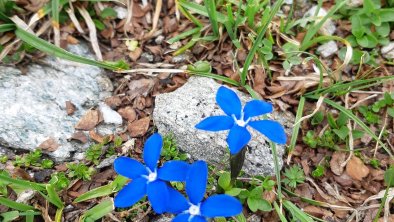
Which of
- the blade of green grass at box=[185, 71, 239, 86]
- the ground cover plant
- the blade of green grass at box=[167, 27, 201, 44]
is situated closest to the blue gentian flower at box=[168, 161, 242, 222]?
the ground cover plant

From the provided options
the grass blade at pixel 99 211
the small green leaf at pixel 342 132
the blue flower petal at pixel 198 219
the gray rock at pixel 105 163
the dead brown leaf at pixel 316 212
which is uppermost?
the blue flower petal at pixel 198 219

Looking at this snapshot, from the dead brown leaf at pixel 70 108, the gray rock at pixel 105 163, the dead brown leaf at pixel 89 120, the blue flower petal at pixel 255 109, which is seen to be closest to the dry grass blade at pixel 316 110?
the blue flower petal at pixel 255 109

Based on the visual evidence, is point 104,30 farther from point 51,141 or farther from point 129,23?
point 51,141

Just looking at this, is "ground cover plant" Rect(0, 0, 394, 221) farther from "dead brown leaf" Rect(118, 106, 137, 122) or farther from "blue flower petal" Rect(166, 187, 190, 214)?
"blue flower petal" Rect(166, 187, 190, 214)

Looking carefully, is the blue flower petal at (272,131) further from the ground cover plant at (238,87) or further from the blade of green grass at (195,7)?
the blade of green grass at (195,7)

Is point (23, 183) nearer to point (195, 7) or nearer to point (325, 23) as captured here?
point (195, 7)

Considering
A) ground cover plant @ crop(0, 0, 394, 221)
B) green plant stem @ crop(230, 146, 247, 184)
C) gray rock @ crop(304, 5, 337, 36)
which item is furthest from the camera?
gray rock @ crop(304, 5, 337, 36)

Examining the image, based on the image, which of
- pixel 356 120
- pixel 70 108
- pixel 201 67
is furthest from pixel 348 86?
pixel 70 108
